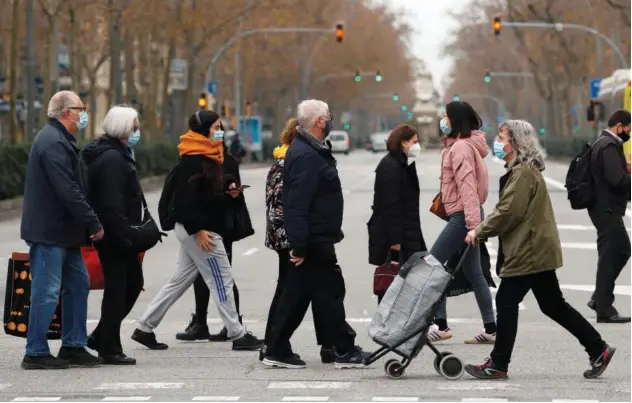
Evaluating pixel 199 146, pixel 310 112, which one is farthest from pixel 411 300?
pixel 199 146

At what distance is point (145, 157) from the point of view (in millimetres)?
49812

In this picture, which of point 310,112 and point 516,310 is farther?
point 310,112

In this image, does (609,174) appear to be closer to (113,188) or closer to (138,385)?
(113,188)

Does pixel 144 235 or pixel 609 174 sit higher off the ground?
pixel 609 174

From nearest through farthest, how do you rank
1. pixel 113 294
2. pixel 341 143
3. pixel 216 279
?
1. pixel 113 294
2. pixel 216 279
3. pixel 341 143

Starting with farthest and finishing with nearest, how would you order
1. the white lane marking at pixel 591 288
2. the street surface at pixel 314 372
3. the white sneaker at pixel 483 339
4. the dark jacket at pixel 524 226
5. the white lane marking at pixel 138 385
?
the white lane marking at pixel 591 288, the white sneaker at pixel 483 339, the dark jacket at pixel 524 226, the white lane marking at pixel 138 385, the street surface at pixel 314 372

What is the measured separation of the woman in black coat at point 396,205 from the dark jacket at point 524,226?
6.24 ft

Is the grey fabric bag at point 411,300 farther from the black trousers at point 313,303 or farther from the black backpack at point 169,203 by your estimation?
the black backpack at point 169,203

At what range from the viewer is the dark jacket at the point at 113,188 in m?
11.3

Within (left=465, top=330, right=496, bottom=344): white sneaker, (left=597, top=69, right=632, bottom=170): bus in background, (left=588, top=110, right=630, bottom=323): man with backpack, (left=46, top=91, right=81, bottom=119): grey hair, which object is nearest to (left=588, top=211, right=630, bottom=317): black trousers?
(left=588, top=110, right=630, bottom=323): man with backpack

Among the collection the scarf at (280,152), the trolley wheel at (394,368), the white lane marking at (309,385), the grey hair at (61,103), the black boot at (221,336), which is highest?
the grey hair at (61,103)

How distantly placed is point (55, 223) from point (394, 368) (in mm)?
2208

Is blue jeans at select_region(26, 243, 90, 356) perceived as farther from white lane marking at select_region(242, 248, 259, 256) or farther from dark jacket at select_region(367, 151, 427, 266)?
white lane marking at select_region(242, 248, 259, 256)

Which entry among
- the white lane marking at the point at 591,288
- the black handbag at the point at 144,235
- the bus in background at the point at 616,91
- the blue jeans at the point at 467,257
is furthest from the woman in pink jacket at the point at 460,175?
the bus in background at the point at 616,91
